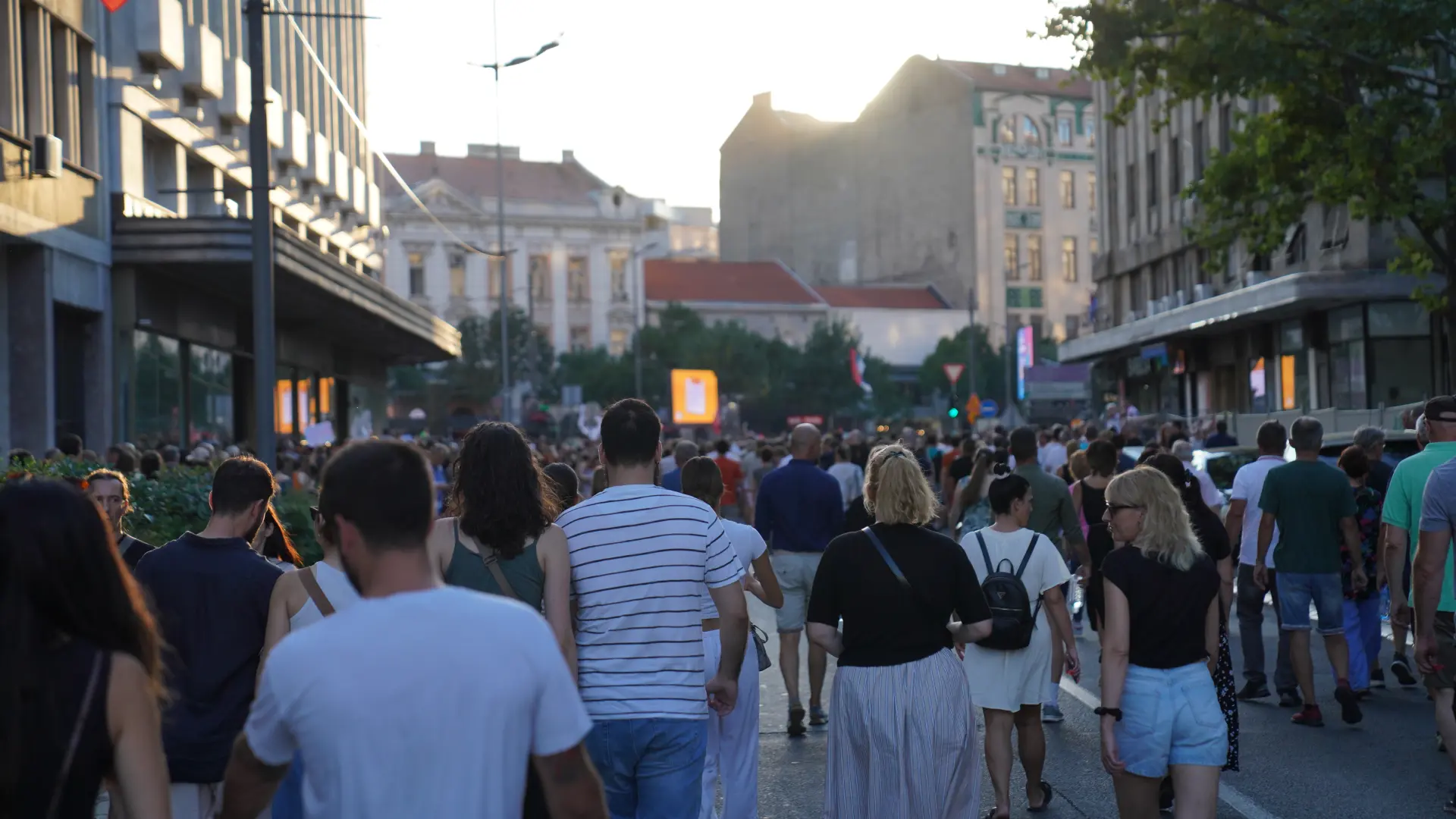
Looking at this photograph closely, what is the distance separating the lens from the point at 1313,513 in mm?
9828

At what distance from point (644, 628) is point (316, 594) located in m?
0.98

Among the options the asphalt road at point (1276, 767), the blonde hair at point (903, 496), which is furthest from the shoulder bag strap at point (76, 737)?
the asphalt road at point (1276, 767)

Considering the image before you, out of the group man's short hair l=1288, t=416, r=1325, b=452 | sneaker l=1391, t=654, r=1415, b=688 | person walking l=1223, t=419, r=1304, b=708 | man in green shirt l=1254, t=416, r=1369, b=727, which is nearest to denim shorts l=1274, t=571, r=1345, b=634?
man in green shirt l=1254, t=416, r=1369, b=727

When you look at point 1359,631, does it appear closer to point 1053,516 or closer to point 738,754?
point 1053,516

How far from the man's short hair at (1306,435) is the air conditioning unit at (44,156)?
14.2m

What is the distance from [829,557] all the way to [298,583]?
6.14 feet

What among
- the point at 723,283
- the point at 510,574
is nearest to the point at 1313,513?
the point at 510,574

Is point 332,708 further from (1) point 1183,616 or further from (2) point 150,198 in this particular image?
(2) point 150,198

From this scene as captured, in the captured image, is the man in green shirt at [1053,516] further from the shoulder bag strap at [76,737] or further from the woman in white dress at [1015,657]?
the shoulder bag strap at [76,737]

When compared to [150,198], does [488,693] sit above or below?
below

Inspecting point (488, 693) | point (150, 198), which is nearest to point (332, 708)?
point (488, 693)

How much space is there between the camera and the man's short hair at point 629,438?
5336 mm

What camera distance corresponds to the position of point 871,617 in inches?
230

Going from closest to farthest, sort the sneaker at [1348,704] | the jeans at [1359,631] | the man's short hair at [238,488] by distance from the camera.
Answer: the man's short hair at [238,488] < the sneaker at [1348,704] < the jeans at [1359,631]
